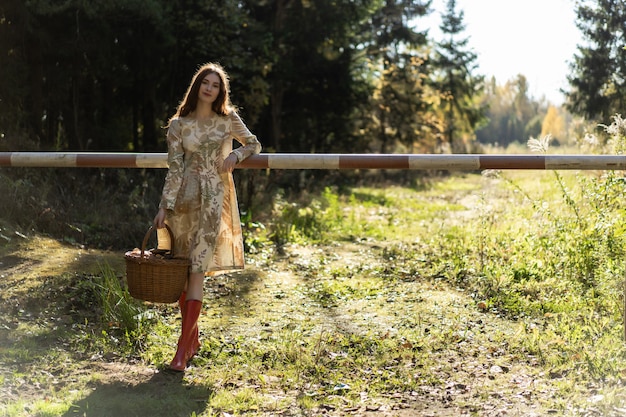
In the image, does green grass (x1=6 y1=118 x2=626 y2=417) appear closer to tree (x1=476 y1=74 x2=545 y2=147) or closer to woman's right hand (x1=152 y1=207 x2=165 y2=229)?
woman's right hand (x1=152 y1=207 x2=165 y2=229)

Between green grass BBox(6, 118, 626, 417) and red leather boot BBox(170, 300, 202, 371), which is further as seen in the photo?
red leather boot BBox(170, 300, 202, 371)

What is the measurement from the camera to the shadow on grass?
12.3 feet

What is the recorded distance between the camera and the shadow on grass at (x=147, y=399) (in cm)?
375

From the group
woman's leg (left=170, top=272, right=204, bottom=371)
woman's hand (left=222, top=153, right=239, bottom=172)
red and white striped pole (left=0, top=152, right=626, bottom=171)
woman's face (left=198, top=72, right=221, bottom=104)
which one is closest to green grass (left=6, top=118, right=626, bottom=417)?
woman's leg (left=170, top=272, right=204, bottom=371)

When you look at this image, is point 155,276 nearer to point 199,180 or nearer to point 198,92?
point 199,180

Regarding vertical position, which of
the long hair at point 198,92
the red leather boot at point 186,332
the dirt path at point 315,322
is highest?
the long hair at point 198,92

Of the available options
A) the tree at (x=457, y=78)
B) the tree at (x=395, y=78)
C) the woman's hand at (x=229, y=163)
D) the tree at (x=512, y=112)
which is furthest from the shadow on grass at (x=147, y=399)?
the tree at (x=512, y=112)

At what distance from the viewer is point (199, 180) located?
4.44 metres

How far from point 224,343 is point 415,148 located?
20553 millimetres

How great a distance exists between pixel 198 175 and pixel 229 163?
9.4 inches

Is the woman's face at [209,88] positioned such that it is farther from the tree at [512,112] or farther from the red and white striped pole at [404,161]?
the tree at [512,112]

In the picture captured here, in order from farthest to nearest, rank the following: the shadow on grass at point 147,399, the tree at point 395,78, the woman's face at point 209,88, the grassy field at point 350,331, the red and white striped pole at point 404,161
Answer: the tree at point 395,78 < the woman's face at point 209,88 < the red and white striped pole at point 404,161 < the grassy field at point 350,331 < the shadow on grass at point 147,399

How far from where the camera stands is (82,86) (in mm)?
12195

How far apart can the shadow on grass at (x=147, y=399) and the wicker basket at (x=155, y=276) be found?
492 mm
